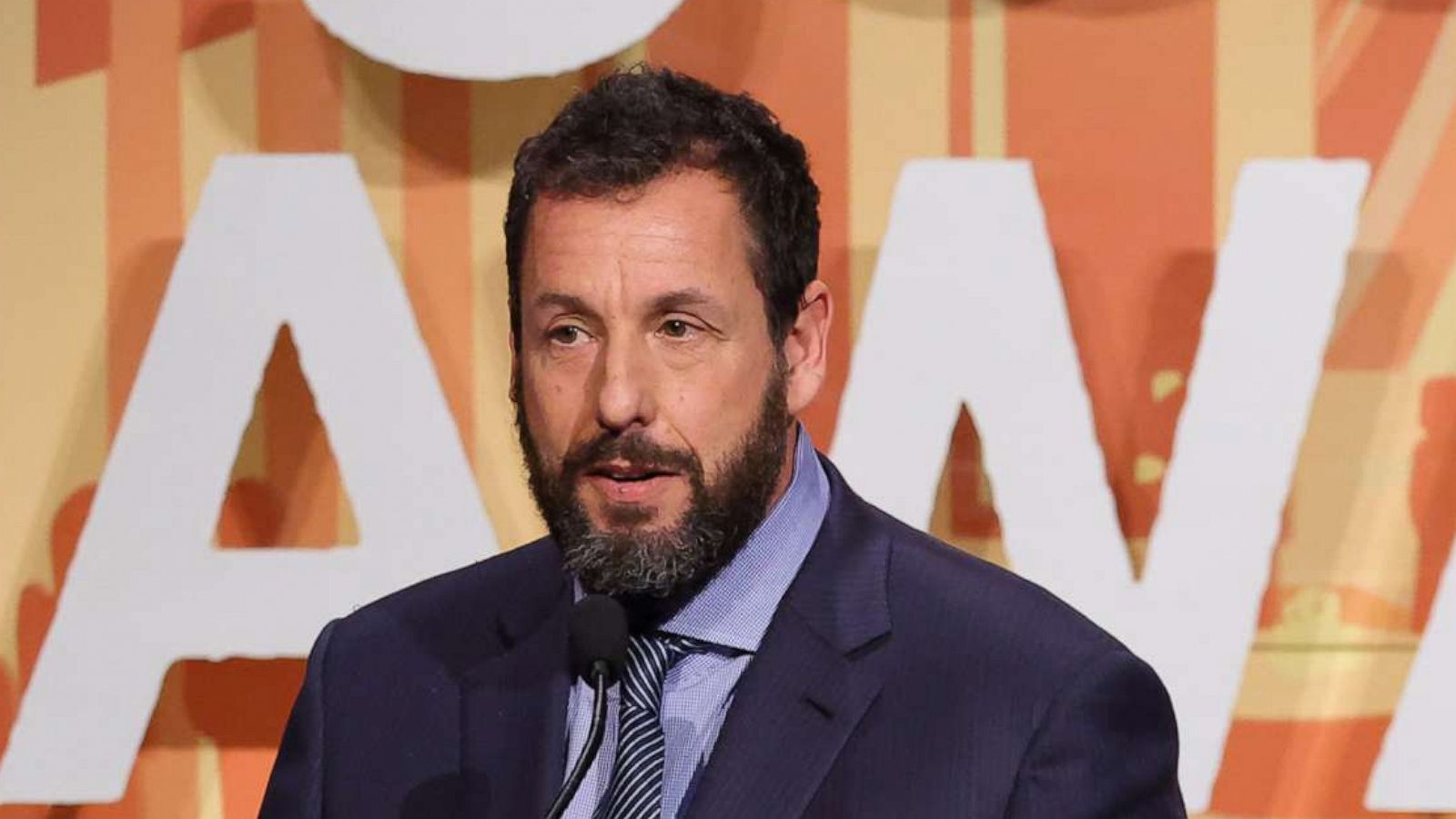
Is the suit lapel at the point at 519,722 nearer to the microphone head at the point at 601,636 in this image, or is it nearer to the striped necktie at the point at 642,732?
the striped necktie at the point at 642,732

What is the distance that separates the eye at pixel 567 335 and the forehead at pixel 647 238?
0.13 ft

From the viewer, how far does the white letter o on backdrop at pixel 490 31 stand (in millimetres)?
2842

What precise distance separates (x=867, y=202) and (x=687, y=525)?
1.20 meters

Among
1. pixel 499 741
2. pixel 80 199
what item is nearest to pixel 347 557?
pixel 80 199

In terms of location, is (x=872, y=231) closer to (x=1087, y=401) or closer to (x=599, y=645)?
(x=1087, y=401)

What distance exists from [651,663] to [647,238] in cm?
40

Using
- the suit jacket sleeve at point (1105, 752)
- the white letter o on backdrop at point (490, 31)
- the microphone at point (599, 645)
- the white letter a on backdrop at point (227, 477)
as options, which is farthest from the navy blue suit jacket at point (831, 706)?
the white letter o on backdrop at point (490, 31)

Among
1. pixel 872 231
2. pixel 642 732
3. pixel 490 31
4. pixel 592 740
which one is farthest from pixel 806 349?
pixel 490 31

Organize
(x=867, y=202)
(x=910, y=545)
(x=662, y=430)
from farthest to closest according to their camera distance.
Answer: (x=867, y=202) < (x=910, y=545) < (x=662, y=430)

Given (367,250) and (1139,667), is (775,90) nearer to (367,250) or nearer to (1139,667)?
(367,250)

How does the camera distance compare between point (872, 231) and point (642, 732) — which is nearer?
point (642, 732)

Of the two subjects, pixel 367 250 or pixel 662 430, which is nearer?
pixel 662 430

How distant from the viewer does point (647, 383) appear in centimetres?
170

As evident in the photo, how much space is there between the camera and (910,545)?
191cm
